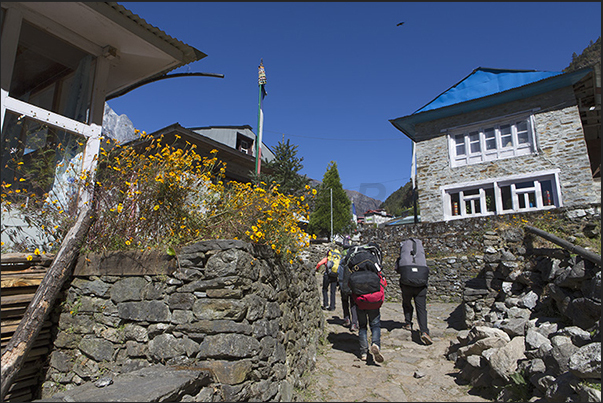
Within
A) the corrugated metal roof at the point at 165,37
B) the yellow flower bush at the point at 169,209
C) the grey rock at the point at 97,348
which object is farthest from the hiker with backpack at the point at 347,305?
the corrugated metal roof at the point at 165,37

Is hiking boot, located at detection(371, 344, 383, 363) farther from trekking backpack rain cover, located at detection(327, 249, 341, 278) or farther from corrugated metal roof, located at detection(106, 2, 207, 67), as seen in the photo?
corrugated metal roof, located at detection(106, 2, 207, 67)

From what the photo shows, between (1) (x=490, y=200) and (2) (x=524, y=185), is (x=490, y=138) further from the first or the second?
(1) (x=490, y=200)

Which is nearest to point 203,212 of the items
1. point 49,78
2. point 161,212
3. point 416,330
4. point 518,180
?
point 161,212

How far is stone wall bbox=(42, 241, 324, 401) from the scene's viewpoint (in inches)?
145

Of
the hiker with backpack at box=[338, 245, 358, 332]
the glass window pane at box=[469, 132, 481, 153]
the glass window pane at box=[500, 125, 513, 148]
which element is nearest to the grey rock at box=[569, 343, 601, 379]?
the hiker with backpack at box=[338, 245, 358, 332]

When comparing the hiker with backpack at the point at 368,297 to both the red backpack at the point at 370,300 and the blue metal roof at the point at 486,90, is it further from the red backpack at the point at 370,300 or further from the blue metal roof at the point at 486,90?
the blue metal roof at the point at 486,90

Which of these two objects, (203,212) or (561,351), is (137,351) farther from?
(561,351)

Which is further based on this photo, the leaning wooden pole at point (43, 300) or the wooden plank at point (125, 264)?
the wooden plank at point (125, 264)

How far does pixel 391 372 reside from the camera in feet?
16.9

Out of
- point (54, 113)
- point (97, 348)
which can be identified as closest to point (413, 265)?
point (97, 348)

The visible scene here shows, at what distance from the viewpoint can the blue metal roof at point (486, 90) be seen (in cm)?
1505

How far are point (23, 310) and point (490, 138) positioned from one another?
1830 cm

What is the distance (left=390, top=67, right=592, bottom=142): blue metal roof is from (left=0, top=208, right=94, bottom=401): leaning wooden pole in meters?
17.1

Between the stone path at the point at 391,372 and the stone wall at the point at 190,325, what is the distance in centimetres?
62
